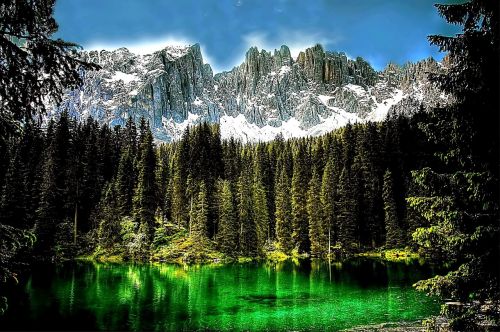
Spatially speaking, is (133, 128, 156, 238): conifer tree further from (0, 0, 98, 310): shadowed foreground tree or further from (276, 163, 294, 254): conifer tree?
(0, 0, 98, 310): shadowed foreground tree

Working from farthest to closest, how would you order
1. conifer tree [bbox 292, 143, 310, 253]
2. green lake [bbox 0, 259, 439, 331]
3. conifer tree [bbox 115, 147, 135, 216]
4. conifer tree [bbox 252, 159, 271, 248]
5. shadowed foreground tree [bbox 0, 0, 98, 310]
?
conifer tree [bbox 292, 143, 310, 253] < conifer tree [bbox 252, 159, 271, 248] < conifer tree [bbox 115, 147, 135, 216] < green lake [bbox 0, 259, 439, 331] < shadowed foreground tree [bbox 0, 0, 98, 310]

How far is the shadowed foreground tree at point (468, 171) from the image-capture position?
33.0 feet

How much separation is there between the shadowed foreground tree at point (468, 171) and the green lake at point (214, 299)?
1313cm

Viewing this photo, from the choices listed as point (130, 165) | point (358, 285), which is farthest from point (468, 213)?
point (130, 165)

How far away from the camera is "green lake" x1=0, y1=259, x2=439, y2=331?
24359 millimetres

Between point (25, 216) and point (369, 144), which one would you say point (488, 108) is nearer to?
point (25, 216)

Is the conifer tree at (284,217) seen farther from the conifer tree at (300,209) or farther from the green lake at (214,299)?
the green lake at (214,299)

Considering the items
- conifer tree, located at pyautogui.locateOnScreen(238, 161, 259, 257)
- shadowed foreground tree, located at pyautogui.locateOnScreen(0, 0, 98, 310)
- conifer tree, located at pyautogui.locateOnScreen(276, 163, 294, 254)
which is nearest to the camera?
shadowed foreground tree, located at pyautogui.locateOnScreen(0, 0, 98, 310)

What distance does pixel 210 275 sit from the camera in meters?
46.2

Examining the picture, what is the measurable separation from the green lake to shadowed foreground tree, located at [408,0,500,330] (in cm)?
1313

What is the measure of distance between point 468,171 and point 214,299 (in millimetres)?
24860

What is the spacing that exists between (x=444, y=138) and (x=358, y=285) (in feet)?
95.1

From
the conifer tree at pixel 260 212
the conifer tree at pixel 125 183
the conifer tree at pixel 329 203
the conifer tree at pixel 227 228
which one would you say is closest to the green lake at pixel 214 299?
the conifer tree at pixel 227 228

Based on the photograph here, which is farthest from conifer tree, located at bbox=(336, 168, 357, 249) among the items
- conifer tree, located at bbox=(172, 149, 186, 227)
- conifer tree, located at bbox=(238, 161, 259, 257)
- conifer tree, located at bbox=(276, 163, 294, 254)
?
conifer tree, located at bbox=(172, 149, 186, 227)
